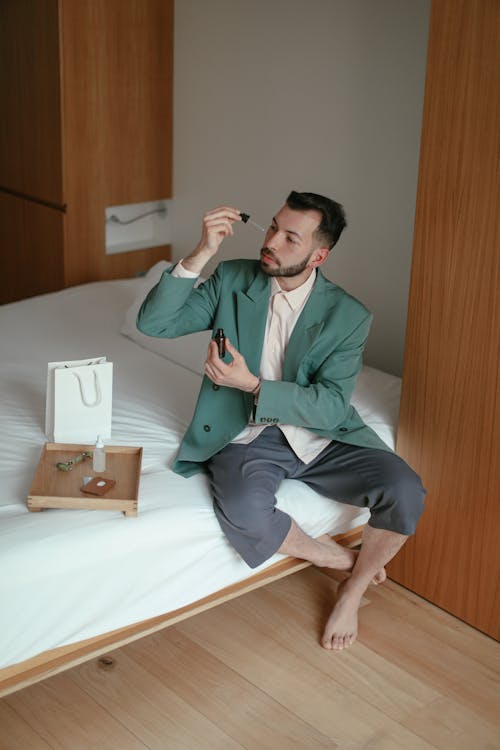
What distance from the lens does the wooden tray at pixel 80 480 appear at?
7.22ft

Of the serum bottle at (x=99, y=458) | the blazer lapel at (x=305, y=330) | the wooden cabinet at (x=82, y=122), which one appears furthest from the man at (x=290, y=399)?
the wooden cabinet at (x=82, y=122)

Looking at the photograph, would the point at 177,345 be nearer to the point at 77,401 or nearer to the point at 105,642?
the point at 77,401

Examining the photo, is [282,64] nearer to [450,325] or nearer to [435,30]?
[435,30]

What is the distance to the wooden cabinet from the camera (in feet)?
12.1

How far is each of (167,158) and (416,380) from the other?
191cm

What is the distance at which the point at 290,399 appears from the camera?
2.35 m

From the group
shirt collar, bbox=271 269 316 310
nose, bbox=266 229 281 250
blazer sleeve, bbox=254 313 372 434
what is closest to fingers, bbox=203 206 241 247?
nose, bbox=266 229 281 250

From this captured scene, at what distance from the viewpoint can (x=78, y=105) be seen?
147 inches

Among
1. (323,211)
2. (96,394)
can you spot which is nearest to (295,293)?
(323,211)

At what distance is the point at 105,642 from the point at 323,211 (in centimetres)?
119

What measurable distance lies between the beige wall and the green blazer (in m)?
0.78

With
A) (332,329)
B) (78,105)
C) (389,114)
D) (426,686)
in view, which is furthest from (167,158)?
(426,686)

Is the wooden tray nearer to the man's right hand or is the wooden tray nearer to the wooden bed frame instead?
the wooden bed frame

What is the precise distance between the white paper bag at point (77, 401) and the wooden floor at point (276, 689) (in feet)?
1.95
